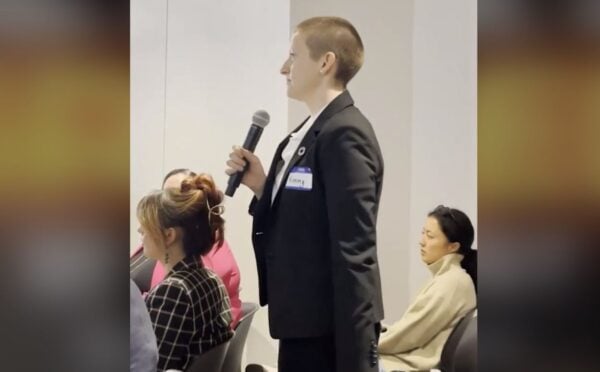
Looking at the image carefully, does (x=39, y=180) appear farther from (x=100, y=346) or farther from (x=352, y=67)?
(x=352, y=67)

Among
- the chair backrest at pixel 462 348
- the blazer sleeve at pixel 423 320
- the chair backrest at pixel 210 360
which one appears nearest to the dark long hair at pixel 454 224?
the blazer sleeve at pixel 423 320

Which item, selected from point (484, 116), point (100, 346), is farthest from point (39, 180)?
point (484, 116)

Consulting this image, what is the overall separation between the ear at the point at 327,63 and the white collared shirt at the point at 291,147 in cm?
9

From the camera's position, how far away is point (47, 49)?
2.24 feet

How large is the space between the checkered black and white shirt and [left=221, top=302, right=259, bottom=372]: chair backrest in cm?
3

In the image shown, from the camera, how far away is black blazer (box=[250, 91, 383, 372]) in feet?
4.31

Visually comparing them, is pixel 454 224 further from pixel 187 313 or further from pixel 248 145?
pixel 187 313

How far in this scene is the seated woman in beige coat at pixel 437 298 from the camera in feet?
5.43

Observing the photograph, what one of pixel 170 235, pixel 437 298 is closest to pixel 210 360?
pixel 170 235

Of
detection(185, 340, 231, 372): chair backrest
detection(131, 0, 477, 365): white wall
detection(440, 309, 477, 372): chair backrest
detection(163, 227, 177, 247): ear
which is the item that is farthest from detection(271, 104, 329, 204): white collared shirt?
detection(440, 309, 477, 372): chair backrest

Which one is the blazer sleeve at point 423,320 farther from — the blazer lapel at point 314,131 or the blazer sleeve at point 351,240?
the blazer lapel at point 314,131

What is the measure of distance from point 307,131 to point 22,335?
89cm

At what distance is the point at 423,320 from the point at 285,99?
0.77m

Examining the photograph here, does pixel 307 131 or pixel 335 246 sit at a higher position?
pixel 307 131
